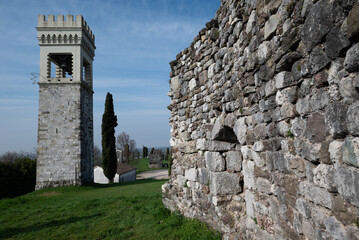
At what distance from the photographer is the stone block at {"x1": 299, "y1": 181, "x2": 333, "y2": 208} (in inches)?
68.3

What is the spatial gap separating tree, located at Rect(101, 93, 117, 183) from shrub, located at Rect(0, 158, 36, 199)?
578cm

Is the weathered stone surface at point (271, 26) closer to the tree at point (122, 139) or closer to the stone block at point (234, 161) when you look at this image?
the stone block at point (234, 161)

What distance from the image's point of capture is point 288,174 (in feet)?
7.38

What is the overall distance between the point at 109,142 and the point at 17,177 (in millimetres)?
7557

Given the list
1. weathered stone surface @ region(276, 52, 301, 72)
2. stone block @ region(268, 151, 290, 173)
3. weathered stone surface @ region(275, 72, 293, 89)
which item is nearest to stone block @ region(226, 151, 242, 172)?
stone block @ region(268, 151, 290, 173)

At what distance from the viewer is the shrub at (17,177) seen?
15438 mm

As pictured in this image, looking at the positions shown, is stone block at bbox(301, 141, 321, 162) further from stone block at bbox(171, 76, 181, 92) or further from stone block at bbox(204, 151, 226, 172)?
stone block at bbox(171, 76, 181, 92)

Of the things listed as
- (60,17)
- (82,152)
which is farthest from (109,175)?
(60,17)

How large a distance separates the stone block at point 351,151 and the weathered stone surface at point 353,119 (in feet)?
0.18

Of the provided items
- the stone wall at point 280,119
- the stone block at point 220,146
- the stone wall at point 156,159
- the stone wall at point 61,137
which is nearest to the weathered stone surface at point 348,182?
the stone wall at point 280,119

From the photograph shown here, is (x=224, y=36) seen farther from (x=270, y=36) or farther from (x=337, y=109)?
(x=337, y=109)

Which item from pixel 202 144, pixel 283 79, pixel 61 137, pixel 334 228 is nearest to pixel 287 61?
pixel 283 79

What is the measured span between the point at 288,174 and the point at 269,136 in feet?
1.49

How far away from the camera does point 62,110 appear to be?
16.6 metres
